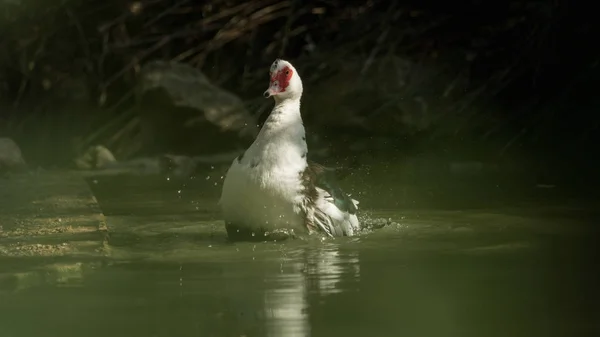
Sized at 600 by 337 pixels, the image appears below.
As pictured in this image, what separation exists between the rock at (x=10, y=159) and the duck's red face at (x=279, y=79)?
309cm

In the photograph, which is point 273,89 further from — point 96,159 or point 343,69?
point 343,69

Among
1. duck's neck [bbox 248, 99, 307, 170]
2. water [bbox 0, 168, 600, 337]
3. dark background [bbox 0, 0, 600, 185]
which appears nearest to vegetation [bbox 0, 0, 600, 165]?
dark background [bbox 0, 0, 600, 185]

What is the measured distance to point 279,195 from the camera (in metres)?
6.25

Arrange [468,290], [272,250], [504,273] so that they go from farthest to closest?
[272,250] < [504,273] < [468,290]

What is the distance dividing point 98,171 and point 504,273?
5.26m

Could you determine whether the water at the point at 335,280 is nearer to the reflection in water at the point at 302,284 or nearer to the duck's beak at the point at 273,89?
the reflection in water at the point at 302,284

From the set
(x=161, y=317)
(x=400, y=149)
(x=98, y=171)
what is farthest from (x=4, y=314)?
(x=400, y=149)

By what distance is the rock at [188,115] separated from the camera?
34.5 ft

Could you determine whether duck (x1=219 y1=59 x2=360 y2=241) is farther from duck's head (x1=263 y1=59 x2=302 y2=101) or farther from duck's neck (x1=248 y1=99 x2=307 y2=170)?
duck's head (x1=263 y1=59 x2=302 y2=101)

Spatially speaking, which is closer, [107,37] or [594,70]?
[594,70]

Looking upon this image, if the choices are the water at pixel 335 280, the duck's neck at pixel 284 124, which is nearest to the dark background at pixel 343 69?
the water at pixel 335 280

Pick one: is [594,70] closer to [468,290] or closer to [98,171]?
[98,171]

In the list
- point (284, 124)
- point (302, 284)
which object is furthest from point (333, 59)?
point (302, 284)

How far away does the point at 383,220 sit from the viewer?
23.3ft
